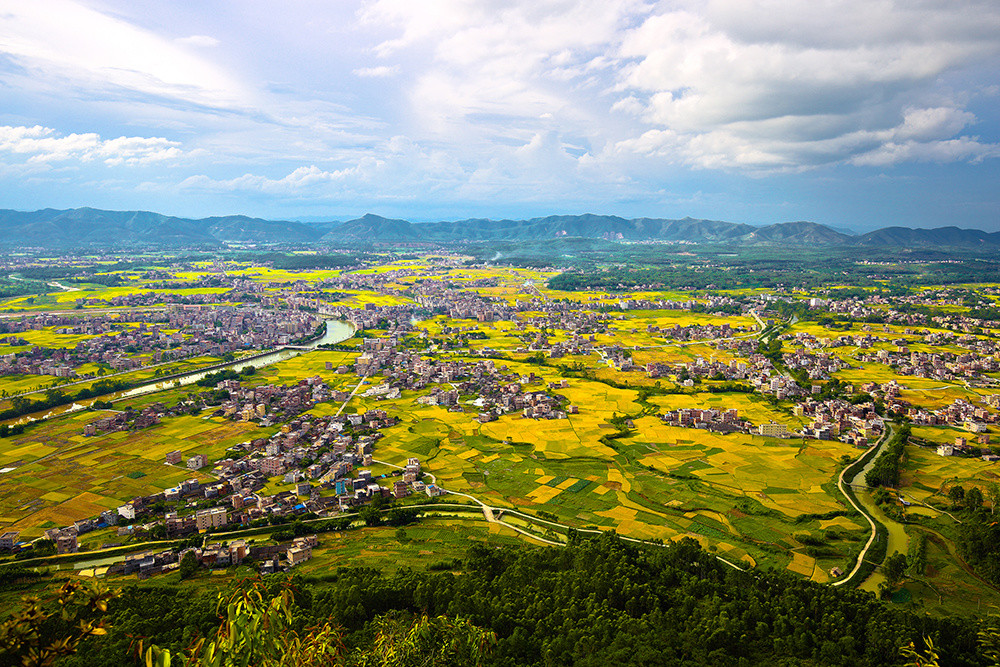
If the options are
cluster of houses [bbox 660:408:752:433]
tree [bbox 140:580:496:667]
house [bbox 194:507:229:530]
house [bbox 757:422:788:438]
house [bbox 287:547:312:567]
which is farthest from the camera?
cluster of houses [bbox 660:408:752:433]

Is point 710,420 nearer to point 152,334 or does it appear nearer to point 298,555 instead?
point 298,555

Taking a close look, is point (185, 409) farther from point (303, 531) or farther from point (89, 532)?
point (303, 531)

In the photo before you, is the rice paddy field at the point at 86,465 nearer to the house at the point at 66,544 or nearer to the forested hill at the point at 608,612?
the house at the point at 66,544

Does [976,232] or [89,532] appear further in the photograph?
[976,232]

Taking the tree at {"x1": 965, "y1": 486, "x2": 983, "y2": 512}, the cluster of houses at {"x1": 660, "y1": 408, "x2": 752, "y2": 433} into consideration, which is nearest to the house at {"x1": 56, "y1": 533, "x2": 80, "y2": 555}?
the cluster of houses at {"x1": 660, "y1": 408, "x2": 752, "y2": 433}

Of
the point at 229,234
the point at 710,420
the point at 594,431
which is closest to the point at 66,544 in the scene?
the point at 594,431

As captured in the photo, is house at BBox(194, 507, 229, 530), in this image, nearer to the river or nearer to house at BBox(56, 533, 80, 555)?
house at BBox(56, 533, 80, 555)

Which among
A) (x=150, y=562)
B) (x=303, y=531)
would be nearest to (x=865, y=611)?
(x=303, y=531)

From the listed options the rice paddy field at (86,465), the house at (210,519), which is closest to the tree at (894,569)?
the house at (210,519)
